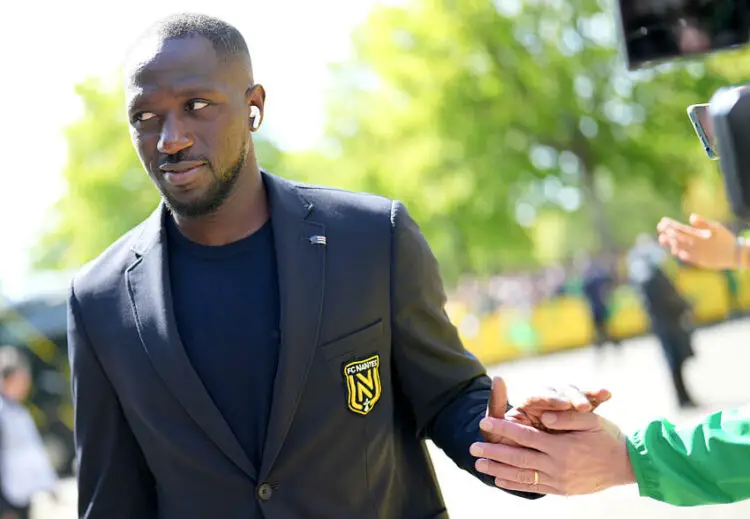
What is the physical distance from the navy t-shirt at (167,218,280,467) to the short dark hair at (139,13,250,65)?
0.48 meters

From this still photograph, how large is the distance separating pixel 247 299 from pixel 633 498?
203 inches

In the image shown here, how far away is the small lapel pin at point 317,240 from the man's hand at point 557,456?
0.63m

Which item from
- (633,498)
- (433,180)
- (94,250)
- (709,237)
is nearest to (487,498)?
(633,498)

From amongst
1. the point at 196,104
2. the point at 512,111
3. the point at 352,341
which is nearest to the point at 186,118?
the point at 196,104

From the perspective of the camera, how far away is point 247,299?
2354 mm

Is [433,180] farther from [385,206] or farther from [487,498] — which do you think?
[385,206]

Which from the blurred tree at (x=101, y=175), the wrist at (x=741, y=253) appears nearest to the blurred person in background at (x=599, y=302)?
the wrist at (x=741, y=253)

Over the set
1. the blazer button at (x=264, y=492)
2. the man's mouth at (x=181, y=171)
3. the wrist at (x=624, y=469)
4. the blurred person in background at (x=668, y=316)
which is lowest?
the blurred person in background at (x=668, y=316)

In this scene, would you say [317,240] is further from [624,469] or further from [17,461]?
[17,461]

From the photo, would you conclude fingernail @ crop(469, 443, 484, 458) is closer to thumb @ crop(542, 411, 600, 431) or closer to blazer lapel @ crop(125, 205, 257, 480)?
thumb @ crop(542, 411, 600, 431)

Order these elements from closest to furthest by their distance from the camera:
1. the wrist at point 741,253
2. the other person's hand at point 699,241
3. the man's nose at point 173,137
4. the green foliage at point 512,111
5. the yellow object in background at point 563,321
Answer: the man's nose at point 173,137 < the other person's hand at point 699,241 < the wrist at point 741,253 < the yellow object in background at point 563,321 < the green foliage at point 512,111

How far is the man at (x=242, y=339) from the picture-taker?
2264 mm

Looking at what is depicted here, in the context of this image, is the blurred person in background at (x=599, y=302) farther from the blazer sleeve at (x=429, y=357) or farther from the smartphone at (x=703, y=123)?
the smartphone at (x=703, y=123)

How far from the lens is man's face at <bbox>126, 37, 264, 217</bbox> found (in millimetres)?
2271
